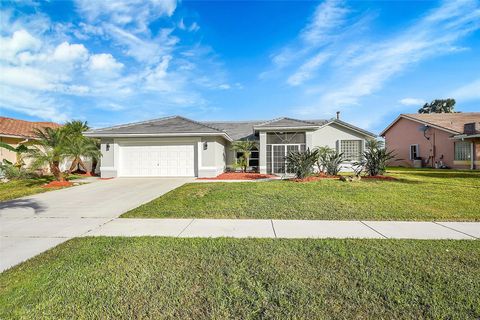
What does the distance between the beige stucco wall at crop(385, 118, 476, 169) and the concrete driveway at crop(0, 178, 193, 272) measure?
21.1 meters

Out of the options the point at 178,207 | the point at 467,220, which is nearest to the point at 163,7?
the point at 178,207

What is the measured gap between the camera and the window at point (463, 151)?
20234 mm

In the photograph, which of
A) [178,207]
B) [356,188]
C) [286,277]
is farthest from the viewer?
[356,188]

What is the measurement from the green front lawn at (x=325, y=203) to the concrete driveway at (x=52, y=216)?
112 centimetres

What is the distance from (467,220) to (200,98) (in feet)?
62.9

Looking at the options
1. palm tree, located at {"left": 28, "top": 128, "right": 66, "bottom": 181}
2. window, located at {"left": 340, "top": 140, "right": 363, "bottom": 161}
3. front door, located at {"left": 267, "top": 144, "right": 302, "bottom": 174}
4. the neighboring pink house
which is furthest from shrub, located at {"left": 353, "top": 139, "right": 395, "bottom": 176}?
palm tree, located at {"left": 28, "top": 128, "right": 66, "bottom": 181}

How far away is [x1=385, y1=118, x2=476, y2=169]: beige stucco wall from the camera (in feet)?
71.5

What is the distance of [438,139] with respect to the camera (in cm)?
2270

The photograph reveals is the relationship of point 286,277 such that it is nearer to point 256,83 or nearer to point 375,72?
point 375,72

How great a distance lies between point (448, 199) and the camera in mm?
8086

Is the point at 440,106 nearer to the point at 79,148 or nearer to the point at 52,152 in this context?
the point at 79,148

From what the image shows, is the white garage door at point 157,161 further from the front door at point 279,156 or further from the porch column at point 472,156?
the porch column at point 472,156

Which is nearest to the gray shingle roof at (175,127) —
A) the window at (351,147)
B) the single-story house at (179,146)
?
the single-story house at (179,146)

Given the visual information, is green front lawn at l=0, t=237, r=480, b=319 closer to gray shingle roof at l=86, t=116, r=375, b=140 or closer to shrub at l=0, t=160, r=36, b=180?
gray shingle roof at l=86, t=116, r=375, b=140
